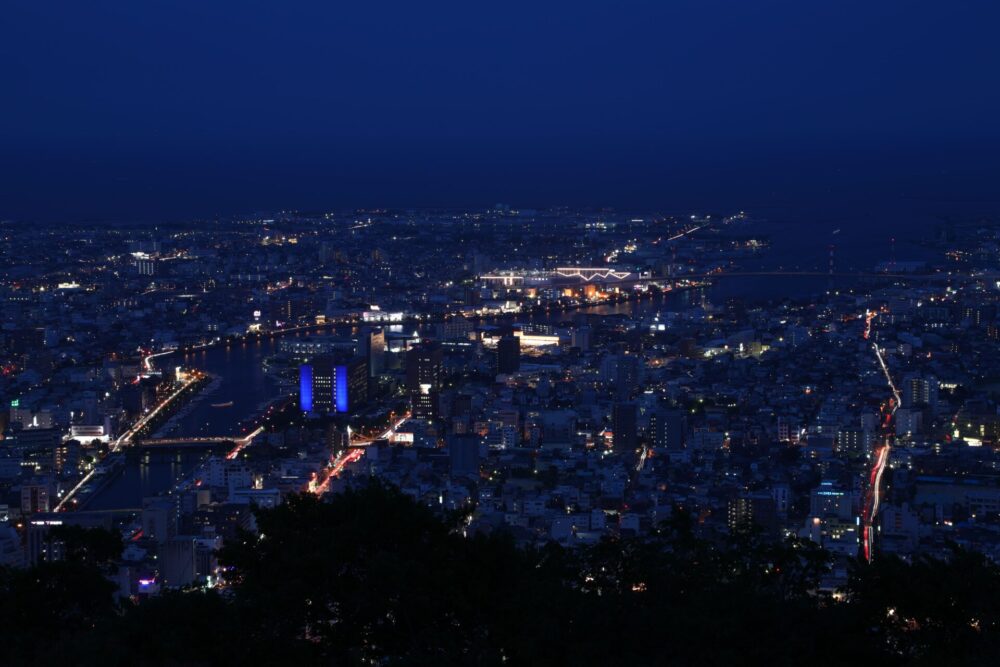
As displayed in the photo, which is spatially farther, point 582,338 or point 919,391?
point 582,338

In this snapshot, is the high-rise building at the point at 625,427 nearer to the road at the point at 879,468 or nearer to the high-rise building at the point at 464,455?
the high-rise building at the point at 464,455

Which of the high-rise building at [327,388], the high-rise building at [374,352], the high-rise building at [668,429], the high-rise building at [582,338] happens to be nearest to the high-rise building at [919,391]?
the high-rise building at [668,429]

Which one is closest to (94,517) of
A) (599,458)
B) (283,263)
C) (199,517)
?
(199,517)

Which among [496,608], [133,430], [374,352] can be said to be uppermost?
[496,608]

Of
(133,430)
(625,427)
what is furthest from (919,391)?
(133,430)

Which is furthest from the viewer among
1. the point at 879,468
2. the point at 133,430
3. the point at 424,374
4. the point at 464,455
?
the point at 424,374

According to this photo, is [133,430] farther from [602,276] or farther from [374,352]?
[602,276]

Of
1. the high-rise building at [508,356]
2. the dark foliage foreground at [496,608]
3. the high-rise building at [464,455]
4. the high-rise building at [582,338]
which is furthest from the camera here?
the high-rise building at [582,338]
